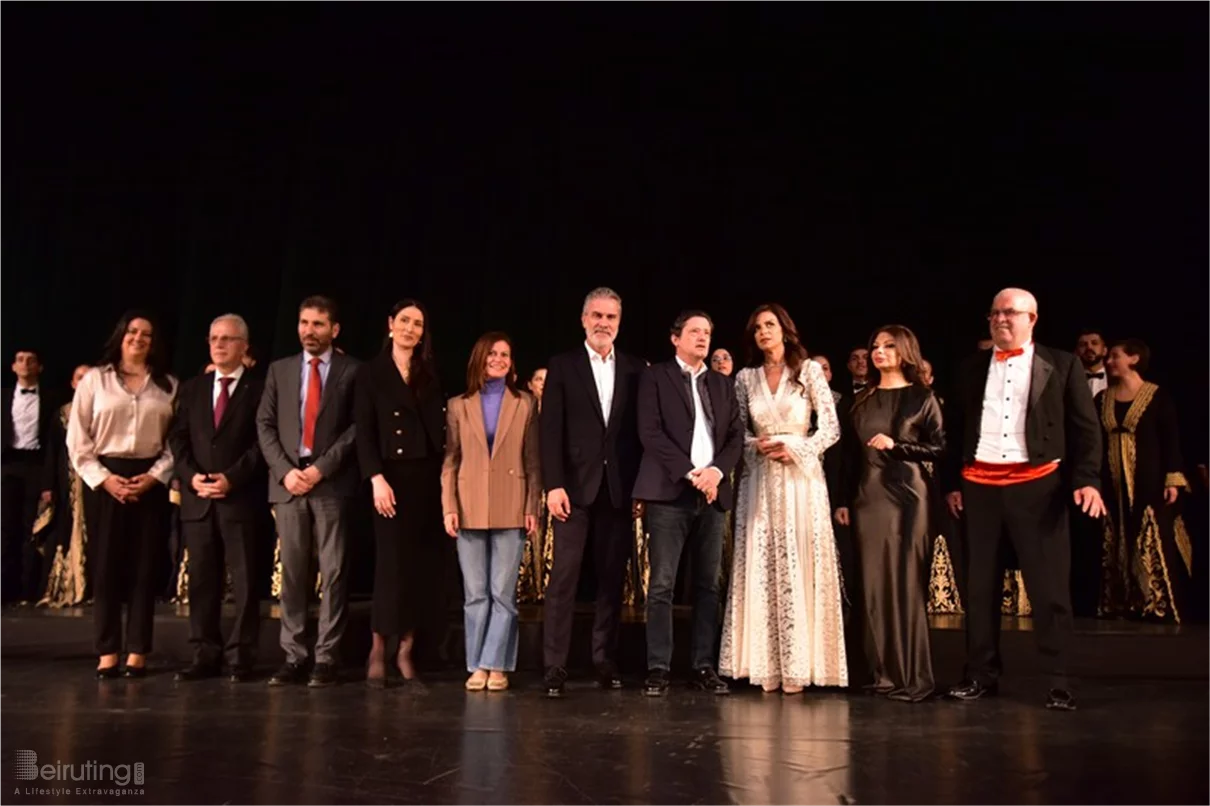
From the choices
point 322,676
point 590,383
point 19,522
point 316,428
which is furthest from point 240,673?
point 19,522

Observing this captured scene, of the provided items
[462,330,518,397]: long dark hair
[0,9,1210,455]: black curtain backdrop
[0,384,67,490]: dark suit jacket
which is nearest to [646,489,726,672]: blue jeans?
[462,330,518,397]: long dark hair

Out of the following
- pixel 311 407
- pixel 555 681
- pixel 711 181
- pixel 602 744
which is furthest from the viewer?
pixel 711 181

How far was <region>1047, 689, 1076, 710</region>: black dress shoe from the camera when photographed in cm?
347

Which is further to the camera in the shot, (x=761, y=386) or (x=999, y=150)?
(x=999, y=150)

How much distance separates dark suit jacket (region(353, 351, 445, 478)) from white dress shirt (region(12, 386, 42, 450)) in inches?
129

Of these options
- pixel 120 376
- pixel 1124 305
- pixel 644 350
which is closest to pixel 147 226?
pixel 120 376

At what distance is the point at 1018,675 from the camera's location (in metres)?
4.11

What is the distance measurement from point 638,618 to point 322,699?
1.58m

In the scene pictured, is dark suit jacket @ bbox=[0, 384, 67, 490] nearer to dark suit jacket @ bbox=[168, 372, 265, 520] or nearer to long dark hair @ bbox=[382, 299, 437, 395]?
dark suit jacket @ bbox=[168, 372, 265, 520]

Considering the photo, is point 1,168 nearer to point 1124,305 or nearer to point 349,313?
point 349,313

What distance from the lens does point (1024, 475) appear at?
3604 millimetres

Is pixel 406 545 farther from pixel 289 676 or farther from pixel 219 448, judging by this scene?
pixel 219 448

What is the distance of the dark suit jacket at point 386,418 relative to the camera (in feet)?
A: 12.5

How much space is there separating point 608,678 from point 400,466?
45.1 inches
